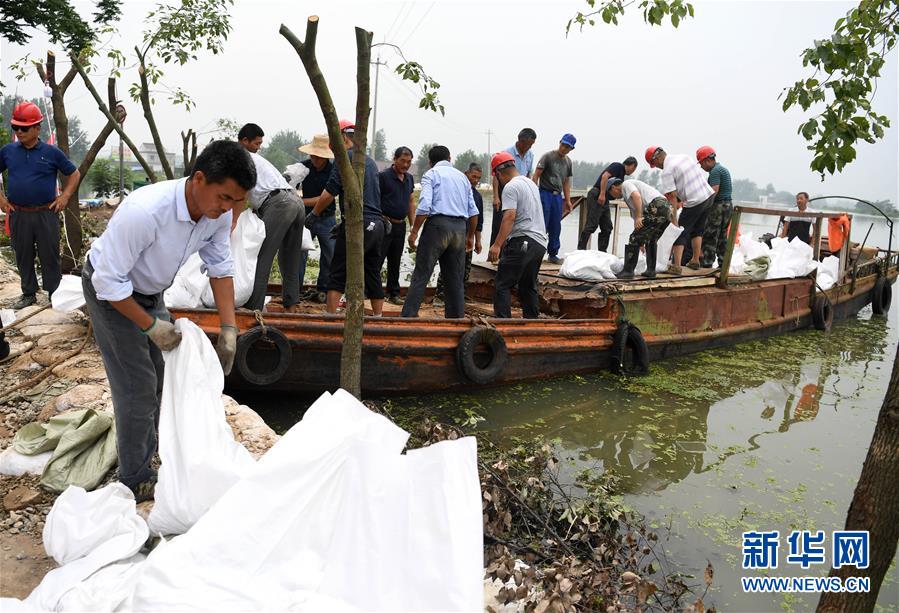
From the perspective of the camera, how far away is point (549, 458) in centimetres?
430

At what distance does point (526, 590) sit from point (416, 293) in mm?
3554

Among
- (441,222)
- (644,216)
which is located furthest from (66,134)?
(644,216)

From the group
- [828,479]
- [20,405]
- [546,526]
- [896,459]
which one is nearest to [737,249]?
[828,479]

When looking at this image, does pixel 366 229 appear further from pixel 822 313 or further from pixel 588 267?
pixel 822 313

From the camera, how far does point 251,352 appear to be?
497cm

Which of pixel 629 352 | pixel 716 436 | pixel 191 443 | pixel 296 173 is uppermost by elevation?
pixel 296 173

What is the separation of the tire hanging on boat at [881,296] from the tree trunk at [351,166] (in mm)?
12234

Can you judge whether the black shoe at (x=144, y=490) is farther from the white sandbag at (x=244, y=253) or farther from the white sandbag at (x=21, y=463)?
the white sandbag at (x=244, y=253)

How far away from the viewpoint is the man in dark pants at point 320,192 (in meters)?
6.15

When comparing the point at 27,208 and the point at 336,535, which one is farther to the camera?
the point at 27,208

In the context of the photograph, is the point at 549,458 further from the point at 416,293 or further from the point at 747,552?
the point at 416,293

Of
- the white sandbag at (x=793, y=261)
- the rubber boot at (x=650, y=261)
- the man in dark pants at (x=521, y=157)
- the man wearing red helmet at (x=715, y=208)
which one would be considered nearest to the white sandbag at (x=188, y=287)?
the man in dark pants at (x=521, y=157)

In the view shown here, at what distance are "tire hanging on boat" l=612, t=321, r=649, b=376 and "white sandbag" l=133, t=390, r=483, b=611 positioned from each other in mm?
4836

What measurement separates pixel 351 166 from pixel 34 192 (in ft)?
11.9
